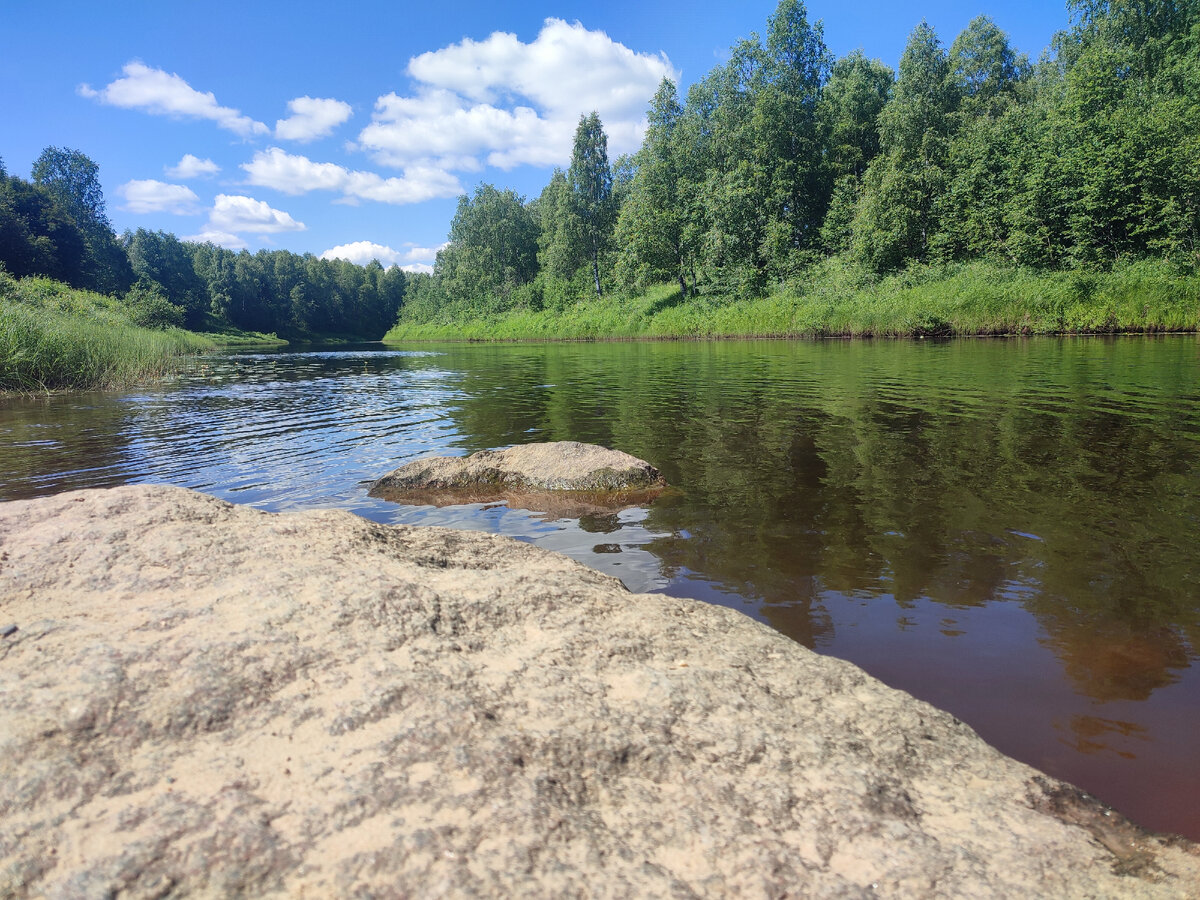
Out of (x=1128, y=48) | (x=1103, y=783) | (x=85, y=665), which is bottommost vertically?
(x=1103, y=783)

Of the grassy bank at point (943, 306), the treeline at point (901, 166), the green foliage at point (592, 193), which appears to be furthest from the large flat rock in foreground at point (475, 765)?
the green foliage at point (592, 193)

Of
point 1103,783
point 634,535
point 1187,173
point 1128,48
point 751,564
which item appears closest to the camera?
point 1103,783

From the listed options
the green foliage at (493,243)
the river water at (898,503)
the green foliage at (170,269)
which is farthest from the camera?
the green foliage at (170,269)

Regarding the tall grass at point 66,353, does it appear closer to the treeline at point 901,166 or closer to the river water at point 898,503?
the river water at point 898,503

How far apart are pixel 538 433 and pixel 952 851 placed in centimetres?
999

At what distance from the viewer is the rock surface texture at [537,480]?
7.41 m

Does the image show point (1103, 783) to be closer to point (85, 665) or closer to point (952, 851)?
point (952, 851)

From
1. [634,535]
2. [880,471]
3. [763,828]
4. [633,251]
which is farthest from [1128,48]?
[763,828]

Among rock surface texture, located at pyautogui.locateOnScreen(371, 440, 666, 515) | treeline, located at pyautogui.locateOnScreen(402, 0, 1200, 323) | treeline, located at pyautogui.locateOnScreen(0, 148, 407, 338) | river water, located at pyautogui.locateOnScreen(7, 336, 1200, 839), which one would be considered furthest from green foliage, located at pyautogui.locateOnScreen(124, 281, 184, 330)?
rock surface texture, located at pyautogui.locateOnScreen(371, 440, 666, 515)

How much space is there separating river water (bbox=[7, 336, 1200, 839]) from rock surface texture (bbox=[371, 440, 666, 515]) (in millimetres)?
374

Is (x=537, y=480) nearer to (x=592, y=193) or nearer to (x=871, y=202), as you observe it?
(x=871, y=202)

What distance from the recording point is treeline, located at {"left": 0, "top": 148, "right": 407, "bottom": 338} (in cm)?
5531

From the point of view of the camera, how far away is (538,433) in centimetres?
1159

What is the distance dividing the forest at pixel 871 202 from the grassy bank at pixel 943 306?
126 mm
